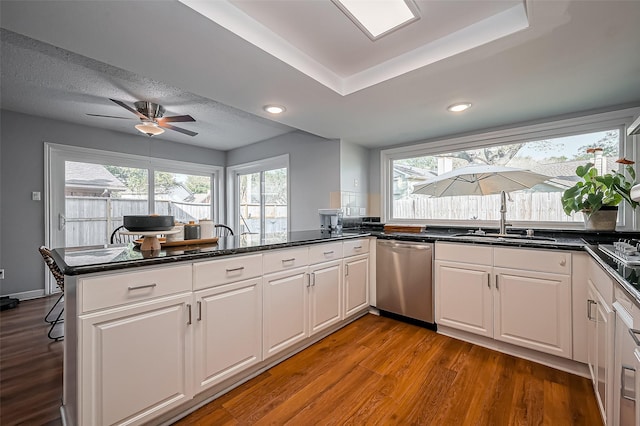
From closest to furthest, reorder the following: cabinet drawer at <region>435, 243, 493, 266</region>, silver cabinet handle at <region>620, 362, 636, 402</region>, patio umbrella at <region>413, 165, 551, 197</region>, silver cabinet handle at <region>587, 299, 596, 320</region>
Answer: silver cabinet handle at <region>620, 362, 636, 402</region>, silver cabinet handle at <region>587, 299, 596, 320</region>, cabinet drawer at <region>435, 243, 493, 266</region>, patio umbrella at <region>413, 165, 551, 197</region>

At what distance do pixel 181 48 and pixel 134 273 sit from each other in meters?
1.23

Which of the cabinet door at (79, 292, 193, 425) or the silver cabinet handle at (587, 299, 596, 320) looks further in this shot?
the silver cabinet handle at (587, 299, 596, 320)

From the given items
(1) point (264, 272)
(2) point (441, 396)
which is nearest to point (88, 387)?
(1) point (264, 272)

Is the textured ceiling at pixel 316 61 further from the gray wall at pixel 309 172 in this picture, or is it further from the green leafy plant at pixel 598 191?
the green leafy plant at pixel 598 191

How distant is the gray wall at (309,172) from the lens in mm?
3482

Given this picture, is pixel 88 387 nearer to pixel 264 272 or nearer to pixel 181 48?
pixel 264 272

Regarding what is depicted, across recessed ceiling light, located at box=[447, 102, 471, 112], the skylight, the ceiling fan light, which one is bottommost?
recessed ceiling light, located at box=[447, 102, 471, 112]

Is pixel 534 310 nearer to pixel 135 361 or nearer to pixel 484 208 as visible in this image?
pixel 484 208

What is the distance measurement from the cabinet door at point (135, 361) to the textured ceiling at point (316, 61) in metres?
1.37

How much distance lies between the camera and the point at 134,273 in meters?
1.26

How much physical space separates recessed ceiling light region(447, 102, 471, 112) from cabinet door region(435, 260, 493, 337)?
1367mm

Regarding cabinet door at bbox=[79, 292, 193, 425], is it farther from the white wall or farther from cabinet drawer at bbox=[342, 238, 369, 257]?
the white wall

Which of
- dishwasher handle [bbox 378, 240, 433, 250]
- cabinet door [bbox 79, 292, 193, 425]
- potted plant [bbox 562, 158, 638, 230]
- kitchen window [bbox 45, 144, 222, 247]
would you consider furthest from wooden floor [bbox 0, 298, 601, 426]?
kitchen window [bbox 45, 144, 222, 247]

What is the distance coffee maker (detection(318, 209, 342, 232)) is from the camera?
3.29 m
